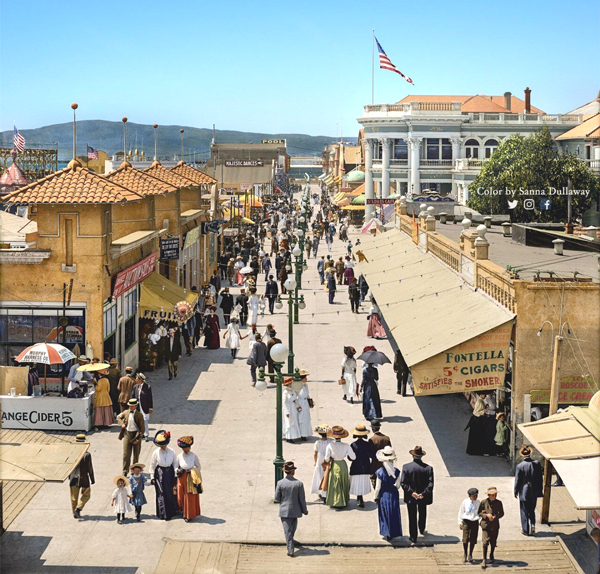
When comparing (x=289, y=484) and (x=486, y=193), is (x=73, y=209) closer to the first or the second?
(x=289, y=484)

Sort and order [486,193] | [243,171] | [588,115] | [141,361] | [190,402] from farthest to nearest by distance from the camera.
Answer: [243,171] < [588,115] < [486,193] < [141,361] < [190,402]

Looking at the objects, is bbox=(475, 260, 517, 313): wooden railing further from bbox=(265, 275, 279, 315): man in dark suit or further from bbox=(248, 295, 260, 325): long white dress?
bbox=(265, 275, 279, 315): man in dark suit

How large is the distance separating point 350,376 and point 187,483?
7.47 meters

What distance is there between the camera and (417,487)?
42.7 feet

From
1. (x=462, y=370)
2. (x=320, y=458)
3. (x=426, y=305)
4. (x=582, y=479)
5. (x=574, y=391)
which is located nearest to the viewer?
(x=582, y=479)

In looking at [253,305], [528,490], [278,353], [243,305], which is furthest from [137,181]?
[528,490]

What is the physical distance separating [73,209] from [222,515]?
8975mm

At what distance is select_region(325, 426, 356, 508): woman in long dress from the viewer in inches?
557

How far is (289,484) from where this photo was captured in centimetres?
1262

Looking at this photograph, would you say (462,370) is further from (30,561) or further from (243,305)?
(243,305)

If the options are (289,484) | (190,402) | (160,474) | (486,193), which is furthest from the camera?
(486,193)

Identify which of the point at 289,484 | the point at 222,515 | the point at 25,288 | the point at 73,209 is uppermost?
the point at 73,209

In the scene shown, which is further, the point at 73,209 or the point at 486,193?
the point at 486,193

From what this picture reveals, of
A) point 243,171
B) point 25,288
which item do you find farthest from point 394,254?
point 243,171
